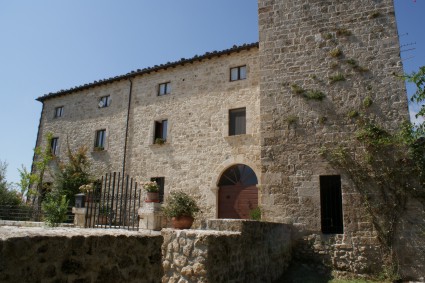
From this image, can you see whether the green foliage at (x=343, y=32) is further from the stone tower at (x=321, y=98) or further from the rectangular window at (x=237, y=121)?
the rectangular window at (x=237, y=121)

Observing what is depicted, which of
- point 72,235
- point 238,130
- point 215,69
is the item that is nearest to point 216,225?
point 72,235

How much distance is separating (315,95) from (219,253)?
697 cm

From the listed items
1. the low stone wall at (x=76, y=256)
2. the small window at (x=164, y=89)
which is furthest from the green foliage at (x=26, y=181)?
the low stone wall at (x=76, y=256)

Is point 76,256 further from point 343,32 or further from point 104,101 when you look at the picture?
point 104,101

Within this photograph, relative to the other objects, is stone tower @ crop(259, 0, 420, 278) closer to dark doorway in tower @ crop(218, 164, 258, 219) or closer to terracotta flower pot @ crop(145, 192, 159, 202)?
dark doorway in tower @ crop(218, 164, 258, 219)

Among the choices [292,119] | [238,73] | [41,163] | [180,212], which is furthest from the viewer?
[41,163]

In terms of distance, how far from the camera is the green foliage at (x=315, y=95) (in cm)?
1012

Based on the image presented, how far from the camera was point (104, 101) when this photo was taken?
1727cm

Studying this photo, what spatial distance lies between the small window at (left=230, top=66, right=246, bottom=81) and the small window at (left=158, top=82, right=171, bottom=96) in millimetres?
3361

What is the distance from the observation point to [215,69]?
14.1 meters

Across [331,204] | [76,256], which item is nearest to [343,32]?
[331,204]

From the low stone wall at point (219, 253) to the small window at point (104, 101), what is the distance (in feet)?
41.3

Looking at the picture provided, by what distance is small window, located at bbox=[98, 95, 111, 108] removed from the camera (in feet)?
56.0

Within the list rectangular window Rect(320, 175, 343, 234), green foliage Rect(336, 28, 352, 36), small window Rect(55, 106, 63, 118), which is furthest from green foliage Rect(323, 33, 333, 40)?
small window Rect(55, 106, 63, 118)
